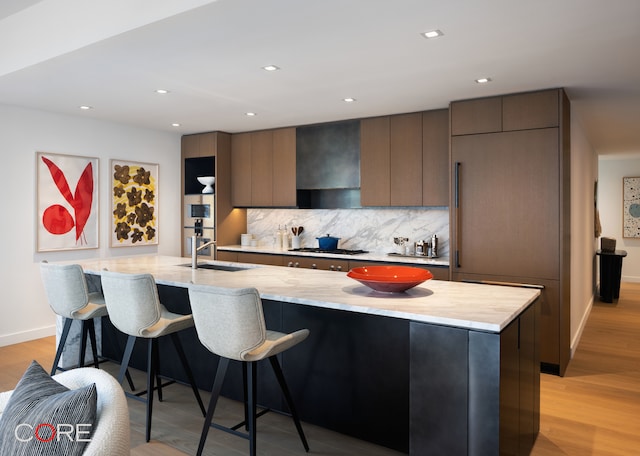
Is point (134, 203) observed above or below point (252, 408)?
above

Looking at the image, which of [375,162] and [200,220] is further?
[200,220]

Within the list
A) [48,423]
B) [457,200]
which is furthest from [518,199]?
[48,423]

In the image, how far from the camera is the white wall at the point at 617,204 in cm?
927

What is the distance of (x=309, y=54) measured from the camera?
315 cm

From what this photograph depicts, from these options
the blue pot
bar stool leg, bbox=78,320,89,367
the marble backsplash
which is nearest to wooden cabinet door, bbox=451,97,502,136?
the marble backsplash

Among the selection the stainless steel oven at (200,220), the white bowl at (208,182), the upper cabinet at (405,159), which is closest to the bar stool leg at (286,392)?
the upper cabinet at (405,159)

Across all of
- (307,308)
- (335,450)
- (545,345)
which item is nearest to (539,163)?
(545,345)

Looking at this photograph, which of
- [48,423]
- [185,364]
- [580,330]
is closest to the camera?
[48,423]

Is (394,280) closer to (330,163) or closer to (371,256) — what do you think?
(371,256)

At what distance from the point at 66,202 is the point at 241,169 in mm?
2131

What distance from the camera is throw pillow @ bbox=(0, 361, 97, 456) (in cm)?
120

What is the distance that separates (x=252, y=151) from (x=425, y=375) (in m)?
4.58

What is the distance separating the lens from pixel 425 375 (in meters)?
2.15

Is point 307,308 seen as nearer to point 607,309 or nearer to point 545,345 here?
point 545,345
